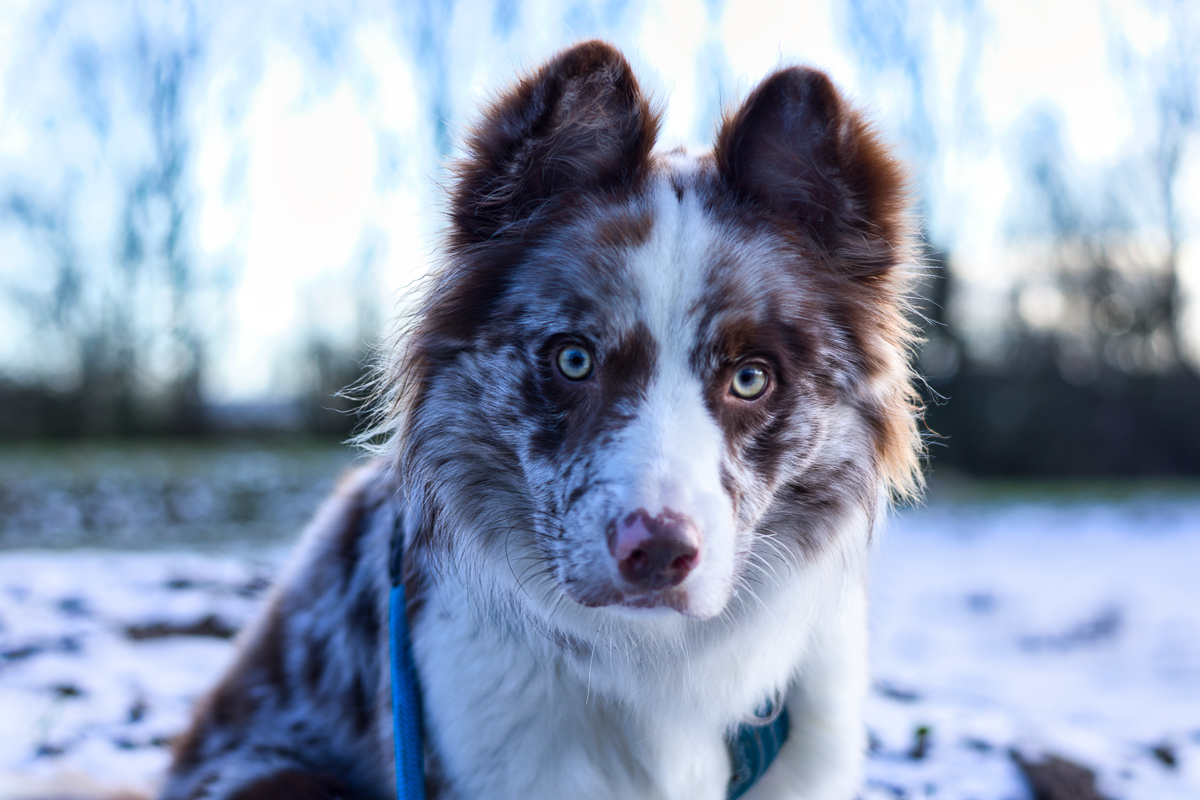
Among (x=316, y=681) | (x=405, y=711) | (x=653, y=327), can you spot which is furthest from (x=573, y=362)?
(x=316, y=681)

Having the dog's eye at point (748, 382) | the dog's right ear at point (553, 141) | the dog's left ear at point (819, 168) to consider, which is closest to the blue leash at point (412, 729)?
the dog's eye at point (748, 382)

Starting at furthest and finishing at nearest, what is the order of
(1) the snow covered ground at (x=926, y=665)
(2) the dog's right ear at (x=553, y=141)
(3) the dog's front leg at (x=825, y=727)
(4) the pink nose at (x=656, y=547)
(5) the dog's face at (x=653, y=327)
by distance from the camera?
→ (1) the snow covered ground at (x=926, y=665) → (3) the dog's front leg at (x=825, y=727) → (2) the dog's right ear at (x=553, y=141) → (5) the dog's face at (x=653, y=327) → (4) the pink nose at (x=656, y=547)

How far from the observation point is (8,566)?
6.33m

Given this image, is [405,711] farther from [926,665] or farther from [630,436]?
[926,665]

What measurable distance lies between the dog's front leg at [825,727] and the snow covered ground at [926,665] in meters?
0.49

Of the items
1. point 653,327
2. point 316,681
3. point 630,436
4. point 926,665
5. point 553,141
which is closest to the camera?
point 630,436

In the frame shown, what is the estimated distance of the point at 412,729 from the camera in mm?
2412

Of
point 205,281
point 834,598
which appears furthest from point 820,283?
point 205,281

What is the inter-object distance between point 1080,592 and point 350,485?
8.12 metres

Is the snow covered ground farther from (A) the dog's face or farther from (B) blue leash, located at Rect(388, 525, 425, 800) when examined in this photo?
(B) blue leash, located at Rect(388, 525, 425, 800)

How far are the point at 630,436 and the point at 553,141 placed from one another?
3.36 ft

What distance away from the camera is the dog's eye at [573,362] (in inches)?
93.5

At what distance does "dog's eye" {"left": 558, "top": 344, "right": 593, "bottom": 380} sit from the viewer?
7.79 ft

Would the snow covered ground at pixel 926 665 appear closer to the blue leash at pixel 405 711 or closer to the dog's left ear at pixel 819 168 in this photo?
the dog's left ear at pixel 819 168
